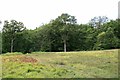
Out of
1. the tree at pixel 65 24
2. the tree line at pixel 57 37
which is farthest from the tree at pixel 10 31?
the tree at pixel 65 24

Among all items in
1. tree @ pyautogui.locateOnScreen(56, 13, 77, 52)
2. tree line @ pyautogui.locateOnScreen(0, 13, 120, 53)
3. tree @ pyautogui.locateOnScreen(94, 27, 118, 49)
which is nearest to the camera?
tree @ pyautogui.locateOnScreen(94, 27, 118, 49)

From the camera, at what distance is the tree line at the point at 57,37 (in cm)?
4734

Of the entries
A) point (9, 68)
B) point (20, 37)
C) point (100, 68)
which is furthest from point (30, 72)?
point (20, 37)

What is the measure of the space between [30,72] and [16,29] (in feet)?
124

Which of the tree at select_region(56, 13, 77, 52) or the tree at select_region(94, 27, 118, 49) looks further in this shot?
the tree at select_region(56, 13, 77, 52)

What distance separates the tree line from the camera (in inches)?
1864

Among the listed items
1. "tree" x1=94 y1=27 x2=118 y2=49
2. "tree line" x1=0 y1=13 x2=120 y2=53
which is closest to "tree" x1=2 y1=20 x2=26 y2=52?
"tree line" x1=0 y1=13 x2=120 y2=53

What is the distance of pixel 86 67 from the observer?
48.4 feet

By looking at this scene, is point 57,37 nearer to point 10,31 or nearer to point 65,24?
point 65,24

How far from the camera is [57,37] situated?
4925 cm

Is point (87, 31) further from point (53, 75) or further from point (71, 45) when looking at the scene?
point (53, 75)

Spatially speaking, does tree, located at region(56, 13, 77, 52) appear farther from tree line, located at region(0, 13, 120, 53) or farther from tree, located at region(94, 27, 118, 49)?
tree, located at region(94, 27, 118, 49)

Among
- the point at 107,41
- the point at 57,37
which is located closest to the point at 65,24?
the point at 57,37

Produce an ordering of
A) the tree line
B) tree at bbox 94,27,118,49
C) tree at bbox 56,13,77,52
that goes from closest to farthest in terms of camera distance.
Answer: tree at bbox 94,27,118,49
the tree line
tree at bbox 56,13,77,52
